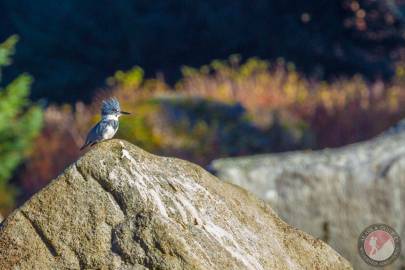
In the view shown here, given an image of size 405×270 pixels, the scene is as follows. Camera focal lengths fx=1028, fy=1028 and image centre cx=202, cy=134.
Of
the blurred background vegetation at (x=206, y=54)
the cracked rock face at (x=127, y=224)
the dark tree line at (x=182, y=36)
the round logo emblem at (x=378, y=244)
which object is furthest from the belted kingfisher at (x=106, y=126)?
the dark tree line at (x=182, y=36)

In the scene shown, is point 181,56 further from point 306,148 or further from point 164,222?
point 164,222

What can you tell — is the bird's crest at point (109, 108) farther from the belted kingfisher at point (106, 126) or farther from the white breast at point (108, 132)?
the white breast at point (108, 132)

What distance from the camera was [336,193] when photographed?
28.8ft

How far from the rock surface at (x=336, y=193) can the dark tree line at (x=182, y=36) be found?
10002mm

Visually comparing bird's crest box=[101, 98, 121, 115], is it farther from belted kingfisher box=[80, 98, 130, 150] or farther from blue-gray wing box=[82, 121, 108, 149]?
blue-gray wing box=[82, 121, 108, 149]

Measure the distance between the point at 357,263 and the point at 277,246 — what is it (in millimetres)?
3005

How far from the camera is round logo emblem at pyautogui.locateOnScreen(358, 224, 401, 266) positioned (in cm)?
876

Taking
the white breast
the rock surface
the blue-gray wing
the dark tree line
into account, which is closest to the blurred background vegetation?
the dark tree line

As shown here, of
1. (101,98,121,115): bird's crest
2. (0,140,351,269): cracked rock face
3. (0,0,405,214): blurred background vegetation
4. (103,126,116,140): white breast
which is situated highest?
(101,98,121,115): bird's crest

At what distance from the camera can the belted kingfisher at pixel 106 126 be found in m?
6.68

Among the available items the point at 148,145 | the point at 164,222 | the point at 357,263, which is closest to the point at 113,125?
the point at 164,222

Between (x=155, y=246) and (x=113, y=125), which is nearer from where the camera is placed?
(x=155, y=246)

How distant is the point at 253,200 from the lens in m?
6.36

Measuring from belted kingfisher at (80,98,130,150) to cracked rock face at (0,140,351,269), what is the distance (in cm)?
84
